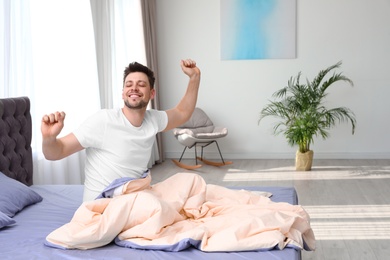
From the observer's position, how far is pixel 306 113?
23.5ft

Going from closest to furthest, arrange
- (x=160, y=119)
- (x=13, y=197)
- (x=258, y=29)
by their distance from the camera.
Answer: (x=160, y=119)
(x=13, y=197)
(x=258, y=29)

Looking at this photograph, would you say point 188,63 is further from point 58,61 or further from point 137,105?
point 58,61

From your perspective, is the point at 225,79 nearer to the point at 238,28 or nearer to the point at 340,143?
the point at 238,28

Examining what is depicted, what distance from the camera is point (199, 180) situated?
3.24m

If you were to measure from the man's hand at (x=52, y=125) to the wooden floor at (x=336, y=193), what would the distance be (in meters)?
1.87

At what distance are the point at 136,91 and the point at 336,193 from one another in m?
3.21

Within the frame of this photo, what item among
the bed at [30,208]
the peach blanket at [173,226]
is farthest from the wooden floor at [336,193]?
the peach blanket at [173,226]

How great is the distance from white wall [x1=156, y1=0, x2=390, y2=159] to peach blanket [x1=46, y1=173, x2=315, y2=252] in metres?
4.99

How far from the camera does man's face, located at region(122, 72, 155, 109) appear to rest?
317 centimetres

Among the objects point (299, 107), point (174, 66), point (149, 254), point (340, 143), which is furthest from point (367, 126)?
point (149, 254)

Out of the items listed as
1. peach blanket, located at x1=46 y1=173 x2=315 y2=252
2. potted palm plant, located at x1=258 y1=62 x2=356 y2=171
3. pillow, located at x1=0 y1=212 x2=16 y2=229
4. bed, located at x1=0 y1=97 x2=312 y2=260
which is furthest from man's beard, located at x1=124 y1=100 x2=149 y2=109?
potted palm plant, located at x1=258 y1=62 x2=356 y2=171

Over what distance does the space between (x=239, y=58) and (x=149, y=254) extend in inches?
220

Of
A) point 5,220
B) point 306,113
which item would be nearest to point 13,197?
point 5,220

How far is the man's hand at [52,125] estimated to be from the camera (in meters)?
2.88
